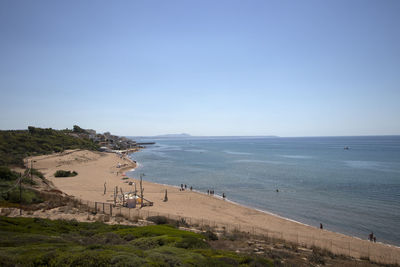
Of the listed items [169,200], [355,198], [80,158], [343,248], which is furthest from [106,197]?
[80,158]

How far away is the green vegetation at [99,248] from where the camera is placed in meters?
7.25

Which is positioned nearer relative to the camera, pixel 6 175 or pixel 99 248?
pixel 99 248

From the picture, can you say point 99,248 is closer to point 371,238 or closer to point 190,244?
point 190,244

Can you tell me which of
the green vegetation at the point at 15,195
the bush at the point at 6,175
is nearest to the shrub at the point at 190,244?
the green vegetation at the point at 15,195

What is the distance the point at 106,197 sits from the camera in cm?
3241

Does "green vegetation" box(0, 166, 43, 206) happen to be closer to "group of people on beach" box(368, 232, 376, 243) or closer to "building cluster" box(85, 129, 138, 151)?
"group of people on beach" box(368, 232, 376, 243)

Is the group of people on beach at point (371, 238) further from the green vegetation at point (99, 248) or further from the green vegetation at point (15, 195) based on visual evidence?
the green vegetation at point (15, 195)

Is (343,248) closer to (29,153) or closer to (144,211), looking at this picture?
(144,211)

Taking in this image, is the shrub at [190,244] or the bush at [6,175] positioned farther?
the bush at [6,175]

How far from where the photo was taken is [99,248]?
9484 millimetres

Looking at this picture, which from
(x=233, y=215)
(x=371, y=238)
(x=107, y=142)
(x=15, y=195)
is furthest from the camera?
(x=107, y=142)

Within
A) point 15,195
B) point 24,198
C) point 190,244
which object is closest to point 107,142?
point 15,195

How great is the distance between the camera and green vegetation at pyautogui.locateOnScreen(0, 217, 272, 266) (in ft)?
23.8

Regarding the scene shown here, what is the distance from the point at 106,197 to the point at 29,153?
49.7 m
